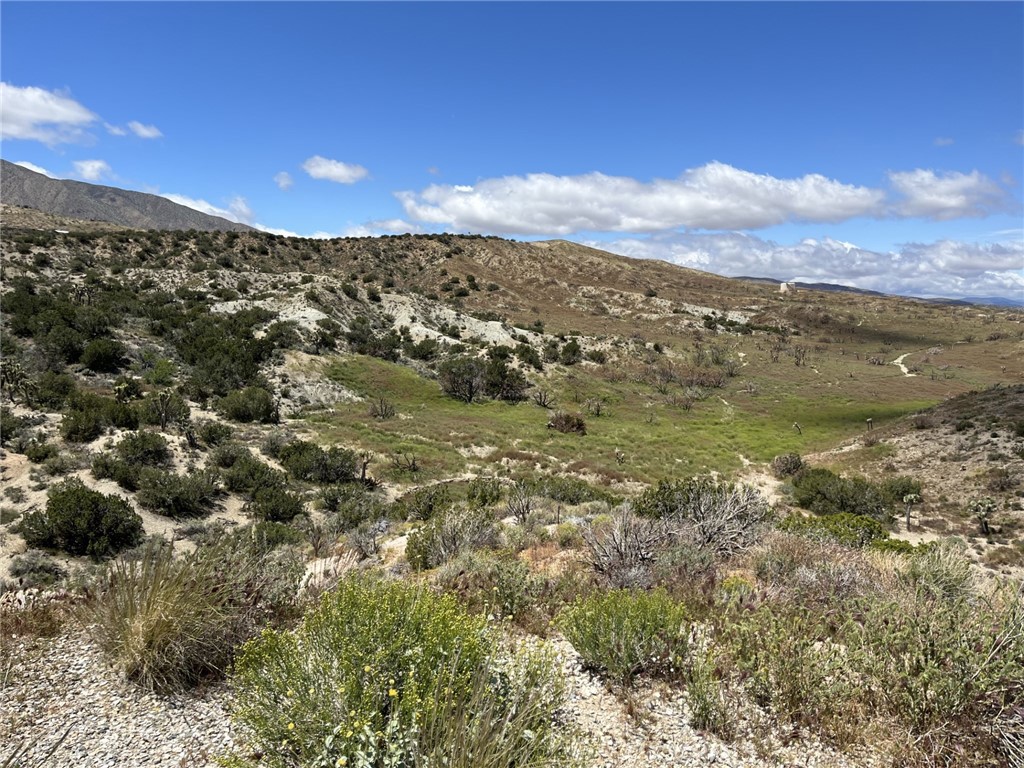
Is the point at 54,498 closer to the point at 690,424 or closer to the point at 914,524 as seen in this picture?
the point at 914,524

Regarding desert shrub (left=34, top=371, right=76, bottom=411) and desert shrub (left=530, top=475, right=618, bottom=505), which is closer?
desert shrub (left=530, top=475, right=618, bottom=505)

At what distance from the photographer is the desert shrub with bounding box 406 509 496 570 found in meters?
8.82

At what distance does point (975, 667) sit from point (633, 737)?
264 centimetres

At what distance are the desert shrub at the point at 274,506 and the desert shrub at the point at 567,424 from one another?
61.6 ft

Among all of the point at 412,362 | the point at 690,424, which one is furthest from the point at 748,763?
the point at 412,362

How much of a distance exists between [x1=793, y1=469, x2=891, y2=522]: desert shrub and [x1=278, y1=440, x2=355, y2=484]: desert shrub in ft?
63.0

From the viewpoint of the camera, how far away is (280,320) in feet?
131

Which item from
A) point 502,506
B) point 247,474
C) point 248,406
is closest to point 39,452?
point 247,474

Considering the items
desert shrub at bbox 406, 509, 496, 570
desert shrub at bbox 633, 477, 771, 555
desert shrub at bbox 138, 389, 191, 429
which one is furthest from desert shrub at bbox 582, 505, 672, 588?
desert shrub at bbox 138, 389, 191, 429

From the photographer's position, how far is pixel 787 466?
27.0m

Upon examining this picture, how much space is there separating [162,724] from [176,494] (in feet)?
46.2

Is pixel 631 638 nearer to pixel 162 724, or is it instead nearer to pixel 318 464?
pixel 162 724

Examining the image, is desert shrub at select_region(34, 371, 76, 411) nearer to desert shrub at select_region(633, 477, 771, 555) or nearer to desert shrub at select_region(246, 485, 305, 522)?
desert shrub at select_region(246, 485, 305, 522)

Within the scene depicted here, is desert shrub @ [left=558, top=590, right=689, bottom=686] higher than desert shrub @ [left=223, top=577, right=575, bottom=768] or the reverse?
the reverse
